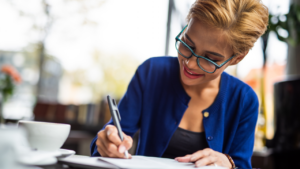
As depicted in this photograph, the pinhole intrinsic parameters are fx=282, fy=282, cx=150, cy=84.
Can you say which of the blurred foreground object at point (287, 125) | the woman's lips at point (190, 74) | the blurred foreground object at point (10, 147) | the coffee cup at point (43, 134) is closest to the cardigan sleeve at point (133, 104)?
the woman's lips at point (190, 74)

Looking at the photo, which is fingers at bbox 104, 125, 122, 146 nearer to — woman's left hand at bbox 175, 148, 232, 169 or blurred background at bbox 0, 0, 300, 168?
woman's left hand at bbox 175, 148, 232, 169

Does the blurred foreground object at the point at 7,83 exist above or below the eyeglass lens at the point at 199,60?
below

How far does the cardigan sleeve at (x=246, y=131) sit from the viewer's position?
3.65 feet

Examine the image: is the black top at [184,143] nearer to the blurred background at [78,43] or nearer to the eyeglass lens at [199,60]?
the eyeglass lens at [199,60]

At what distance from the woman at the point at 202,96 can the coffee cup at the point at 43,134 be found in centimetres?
20

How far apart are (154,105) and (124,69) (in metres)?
3.79

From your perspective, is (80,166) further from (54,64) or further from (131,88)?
(54,64)

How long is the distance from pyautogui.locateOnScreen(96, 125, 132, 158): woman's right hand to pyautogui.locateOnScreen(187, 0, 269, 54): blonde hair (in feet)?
1.64

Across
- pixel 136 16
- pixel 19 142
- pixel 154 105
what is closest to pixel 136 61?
pixel 136 16

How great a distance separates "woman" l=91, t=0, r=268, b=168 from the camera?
39.1 inches

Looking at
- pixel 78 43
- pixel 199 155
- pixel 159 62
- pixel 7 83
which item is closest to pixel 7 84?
pixel 7 83

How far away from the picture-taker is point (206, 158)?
0.85 meters

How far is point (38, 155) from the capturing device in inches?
21.3

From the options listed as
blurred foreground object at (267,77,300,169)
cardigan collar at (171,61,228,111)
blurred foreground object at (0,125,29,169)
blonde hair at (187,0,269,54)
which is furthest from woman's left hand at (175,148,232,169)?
blurred foreground object at (267,77,300,169)
